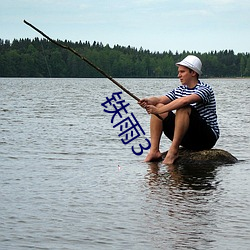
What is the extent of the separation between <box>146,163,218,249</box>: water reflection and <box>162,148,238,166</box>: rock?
0.22m

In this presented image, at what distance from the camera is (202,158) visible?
9.52 meters

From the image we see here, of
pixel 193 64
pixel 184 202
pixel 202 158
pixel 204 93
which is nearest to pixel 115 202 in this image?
pixel 184 202

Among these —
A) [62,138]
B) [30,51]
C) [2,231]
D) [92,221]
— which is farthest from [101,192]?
[30,51]

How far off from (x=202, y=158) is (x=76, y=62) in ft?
436

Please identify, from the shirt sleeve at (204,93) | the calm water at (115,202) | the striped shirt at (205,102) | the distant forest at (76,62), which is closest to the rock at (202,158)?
the calm water at (115,202)

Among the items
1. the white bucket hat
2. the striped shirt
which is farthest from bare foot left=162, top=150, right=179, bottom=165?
the white bucket hat

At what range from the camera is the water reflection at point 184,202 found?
541 centimetres

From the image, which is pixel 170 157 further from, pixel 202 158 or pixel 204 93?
pixel 204 93

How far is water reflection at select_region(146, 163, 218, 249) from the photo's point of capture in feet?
17.8

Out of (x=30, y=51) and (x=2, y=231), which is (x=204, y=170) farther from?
(x=30, y=51)

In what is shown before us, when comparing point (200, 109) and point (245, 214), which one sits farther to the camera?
point (200, 109)

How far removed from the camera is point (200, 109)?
9.14 m

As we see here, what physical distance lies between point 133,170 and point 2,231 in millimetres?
3635

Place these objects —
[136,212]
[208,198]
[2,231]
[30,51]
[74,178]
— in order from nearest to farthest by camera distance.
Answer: [2,231] → [136,212] → [208,198] → [74,178] → [30,51]
